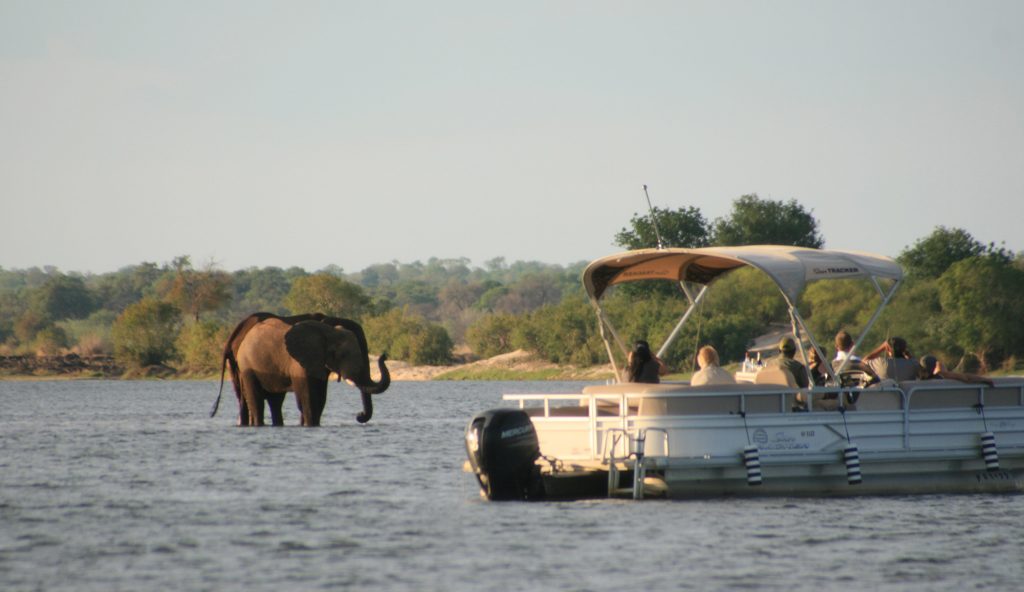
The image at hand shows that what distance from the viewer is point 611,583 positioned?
Answer: 16172 millimetres

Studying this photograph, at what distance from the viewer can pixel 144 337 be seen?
12281cm

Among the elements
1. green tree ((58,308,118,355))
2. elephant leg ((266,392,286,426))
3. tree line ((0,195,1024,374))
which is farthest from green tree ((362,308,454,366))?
elephant leg ((266,392,286,426))

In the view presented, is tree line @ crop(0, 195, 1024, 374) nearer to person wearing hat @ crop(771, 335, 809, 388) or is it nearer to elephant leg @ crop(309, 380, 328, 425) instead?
elephant leg @ crop(309, 380, 328, 425)

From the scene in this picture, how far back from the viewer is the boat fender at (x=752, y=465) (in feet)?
66.7

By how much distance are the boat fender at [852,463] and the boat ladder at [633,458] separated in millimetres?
2655

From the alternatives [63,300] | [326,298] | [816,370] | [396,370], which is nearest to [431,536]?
[816,370]

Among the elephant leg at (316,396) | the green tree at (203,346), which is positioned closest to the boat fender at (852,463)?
the elephant leg at (316,396)

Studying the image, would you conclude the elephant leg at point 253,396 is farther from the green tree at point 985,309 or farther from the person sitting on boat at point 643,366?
the green tree at point 985,309

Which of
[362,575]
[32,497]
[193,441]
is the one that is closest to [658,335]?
[193,441]

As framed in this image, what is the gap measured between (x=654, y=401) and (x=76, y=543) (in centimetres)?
699

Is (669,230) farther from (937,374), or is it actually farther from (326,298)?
(937,374)

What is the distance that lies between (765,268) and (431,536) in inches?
216

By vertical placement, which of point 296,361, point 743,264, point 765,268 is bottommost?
point 296,361

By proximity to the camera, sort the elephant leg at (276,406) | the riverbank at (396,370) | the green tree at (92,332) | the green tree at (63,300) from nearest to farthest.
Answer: the elephant leg at (276,406)
the riverbank at (396,370)
the green tree at (92,332)
the green tree at (63,300)
